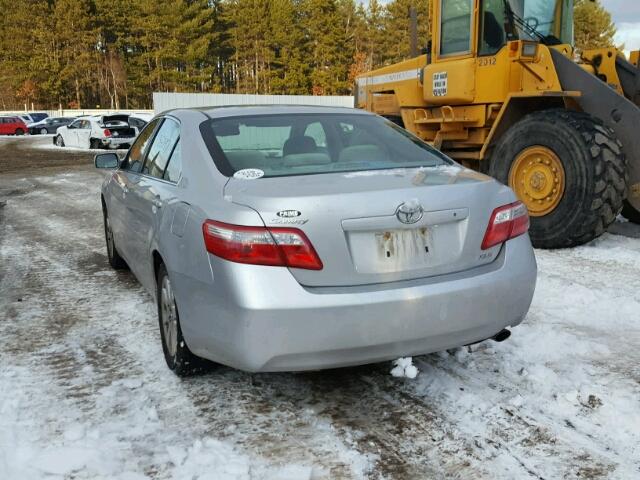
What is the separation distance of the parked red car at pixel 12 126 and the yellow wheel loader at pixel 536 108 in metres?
41.4

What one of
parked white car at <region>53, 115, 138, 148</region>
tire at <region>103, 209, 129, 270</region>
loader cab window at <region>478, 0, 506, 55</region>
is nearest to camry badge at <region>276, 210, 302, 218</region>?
tire at <region>103, 209, 129, 270</region>

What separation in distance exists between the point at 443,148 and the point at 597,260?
321 centimetres

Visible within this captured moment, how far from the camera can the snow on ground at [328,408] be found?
2.65m

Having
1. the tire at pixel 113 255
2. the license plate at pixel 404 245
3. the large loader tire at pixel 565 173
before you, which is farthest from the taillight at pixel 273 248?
the large loader tire at pixel 565 173

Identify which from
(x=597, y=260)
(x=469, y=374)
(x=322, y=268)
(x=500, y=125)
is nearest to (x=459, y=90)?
(x=500, y=125)

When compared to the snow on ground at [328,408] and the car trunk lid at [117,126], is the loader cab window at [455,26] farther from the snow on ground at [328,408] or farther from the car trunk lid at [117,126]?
the car trunk lid at [117,126]

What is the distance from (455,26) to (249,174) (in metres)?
5.81

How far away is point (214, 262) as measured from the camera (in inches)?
112

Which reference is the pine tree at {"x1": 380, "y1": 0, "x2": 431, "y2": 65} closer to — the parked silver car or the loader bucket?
the loader bucket

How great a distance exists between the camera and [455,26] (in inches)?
316

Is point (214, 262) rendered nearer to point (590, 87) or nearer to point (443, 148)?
point (590, 87)

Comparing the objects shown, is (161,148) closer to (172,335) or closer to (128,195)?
(128,195)

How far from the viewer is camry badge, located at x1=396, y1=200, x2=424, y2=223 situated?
9.24 ft

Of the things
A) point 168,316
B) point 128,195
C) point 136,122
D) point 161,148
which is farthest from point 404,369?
point 136,122
